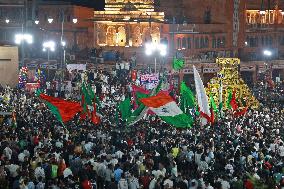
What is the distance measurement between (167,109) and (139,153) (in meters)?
2.23

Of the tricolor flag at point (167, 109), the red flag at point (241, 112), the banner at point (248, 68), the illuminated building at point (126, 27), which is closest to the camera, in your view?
the tricolor flag at point (167, 109)

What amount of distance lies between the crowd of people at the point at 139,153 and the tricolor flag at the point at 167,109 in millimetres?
801

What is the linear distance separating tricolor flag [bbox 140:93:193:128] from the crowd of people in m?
0.80

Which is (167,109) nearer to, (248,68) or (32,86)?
(32,86)

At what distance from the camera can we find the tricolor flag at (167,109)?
2216cm

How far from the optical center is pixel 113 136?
2377cm

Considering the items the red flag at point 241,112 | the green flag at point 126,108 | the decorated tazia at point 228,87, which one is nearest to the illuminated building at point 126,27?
the decorated tazia at point 228,87

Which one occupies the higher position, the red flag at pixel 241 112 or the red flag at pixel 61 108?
the red flag at pixel 61 108

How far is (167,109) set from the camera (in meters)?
22.2

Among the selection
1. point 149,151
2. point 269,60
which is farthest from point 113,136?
point 269,60

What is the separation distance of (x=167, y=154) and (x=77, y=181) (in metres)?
4.20

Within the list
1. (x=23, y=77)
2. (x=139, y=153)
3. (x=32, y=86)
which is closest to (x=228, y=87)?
(x=32, y=86)

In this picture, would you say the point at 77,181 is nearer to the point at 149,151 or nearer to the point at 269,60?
the point at 149,151

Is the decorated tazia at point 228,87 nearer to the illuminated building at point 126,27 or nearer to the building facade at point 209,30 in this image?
the building facade at point 209,30
